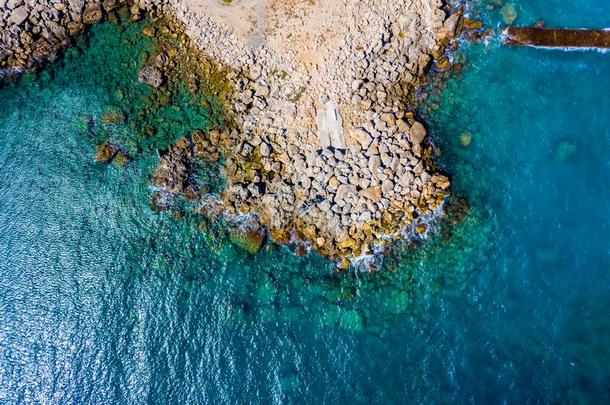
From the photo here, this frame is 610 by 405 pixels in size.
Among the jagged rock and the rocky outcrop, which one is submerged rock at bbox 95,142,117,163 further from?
the rocky outcrop

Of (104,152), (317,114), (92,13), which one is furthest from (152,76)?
(317,114)

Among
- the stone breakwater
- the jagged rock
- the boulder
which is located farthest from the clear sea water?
the boulder

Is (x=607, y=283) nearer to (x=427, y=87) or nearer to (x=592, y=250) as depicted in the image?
(x=592, y=250)

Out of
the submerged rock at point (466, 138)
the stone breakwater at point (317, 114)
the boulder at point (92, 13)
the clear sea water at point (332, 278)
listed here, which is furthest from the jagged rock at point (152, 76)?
the submerged rock at point (466, 138)

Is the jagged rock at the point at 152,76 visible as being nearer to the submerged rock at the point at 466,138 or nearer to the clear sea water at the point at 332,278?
the clear sea water at the point at 332,278

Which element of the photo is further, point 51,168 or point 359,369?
point 51,168

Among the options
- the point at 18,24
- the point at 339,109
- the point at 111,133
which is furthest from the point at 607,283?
the point at 18,24
